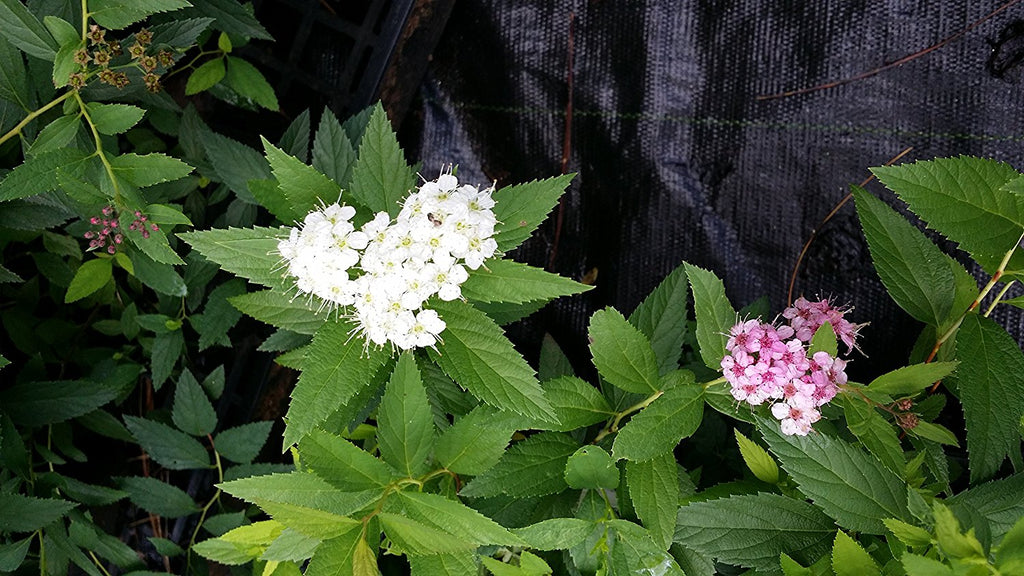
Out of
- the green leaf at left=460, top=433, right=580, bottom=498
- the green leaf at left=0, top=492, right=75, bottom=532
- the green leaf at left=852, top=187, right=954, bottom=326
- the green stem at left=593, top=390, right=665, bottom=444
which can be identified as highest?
the green leaf at left=852, top=187, right=954, bottom=326

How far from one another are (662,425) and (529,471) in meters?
0.23

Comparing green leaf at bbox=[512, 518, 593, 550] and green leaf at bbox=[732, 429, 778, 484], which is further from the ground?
green leaf at bbox=[732, 429, 778, 484]

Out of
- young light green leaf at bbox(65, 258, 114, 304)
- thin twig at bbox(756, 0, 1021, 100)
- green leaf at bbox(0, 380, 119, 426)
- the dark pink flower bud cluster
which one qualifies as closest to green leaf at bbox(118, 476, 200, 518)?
green leaf at bbox(0, 380, 119, 426)

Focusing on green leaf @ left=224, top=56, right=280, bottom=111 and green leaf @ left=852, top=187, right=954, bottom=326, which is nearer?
green leaf @ left=852, top=187, right=954, bottom=326

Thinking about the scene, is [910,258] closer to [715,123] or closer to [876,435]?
[876,435]

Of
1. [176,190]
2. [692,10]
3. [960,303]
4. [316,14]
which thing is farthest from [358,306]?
[692,10]

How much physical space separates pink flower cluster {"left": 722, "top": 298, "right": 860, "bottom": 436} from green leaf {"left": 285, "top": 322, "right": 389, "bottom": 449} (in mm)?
495

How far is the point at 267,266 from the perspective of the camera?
1.06 meters

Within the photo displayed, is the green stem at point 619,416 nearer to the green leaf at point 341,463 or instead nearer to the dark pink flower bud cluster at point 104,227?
the green leaf at point 341,463

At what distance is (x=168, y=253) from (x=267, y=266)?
27 cm

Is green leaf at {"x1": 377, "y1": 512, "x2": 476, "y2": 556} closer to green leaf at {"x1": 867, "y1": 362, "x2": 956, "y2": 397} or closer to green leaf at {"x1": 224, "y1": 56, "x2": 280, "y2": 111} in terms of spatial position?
green leaf at {"x1": 867, "y1": 362, "x2": 956, "y2": 397}

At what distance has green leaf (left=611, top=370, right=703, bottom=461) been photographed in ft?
3.42

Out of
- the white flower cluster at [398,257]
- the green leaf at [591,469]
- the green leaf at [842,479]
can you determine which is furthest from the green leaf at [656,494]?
the white flower cluster at [398,257]

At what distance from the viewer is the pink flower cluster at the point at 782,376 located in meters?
1.02
